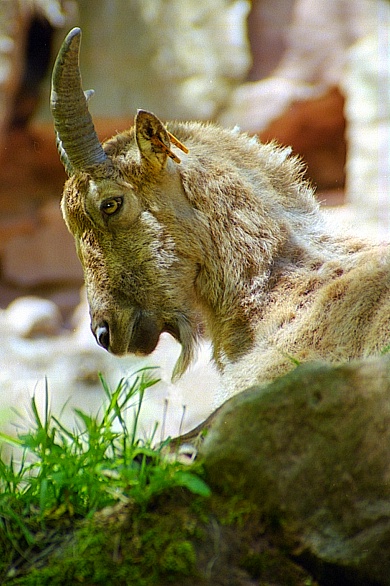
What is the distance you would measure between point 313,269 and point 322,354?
2.00 feet

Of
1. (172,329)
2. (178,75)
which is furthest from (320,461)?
(178,75)

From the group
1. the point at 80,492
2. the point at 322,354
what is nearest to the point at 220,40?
the point at 322,354

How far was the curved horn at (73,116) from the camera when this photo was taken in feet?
13.0

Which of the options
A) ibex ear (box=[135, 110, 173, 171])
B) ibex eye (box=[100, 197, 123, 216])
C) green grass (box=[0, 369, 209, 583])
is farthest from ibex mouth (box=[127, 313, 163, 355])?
green grass (box=[0, 369, 209, 583])

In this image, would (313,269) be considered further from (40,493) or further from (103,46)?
(103,46)

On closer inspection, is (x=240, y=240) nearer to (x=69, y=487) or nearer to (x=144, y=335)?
(x=144, y=335)

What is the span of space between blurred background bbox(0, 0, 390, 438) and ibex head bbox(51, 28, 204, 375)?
7271mm

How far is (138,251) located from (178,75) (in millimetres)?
8407

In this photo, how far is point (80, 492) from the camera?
2.42 m

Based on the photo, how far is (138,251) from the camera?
400 centimetres

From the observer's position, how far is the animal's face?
13.1 ft

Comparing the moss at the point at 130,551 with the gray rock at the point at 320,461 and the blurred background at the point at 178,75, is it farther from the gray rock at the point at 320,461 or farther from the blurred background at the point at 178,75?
the blurred background at the point at 178,75

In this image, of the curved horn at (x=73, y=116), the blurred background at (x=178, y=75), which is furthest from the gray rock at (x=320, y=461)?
the blurred background at (x=178, y=75)

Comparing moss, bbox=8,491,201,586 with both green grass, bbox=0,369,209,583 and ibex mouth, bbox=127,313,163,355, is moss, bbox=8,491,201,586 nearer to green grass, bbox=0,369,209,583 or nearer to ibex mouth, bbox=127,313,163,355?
green grass, bbox=0,369,209,583
